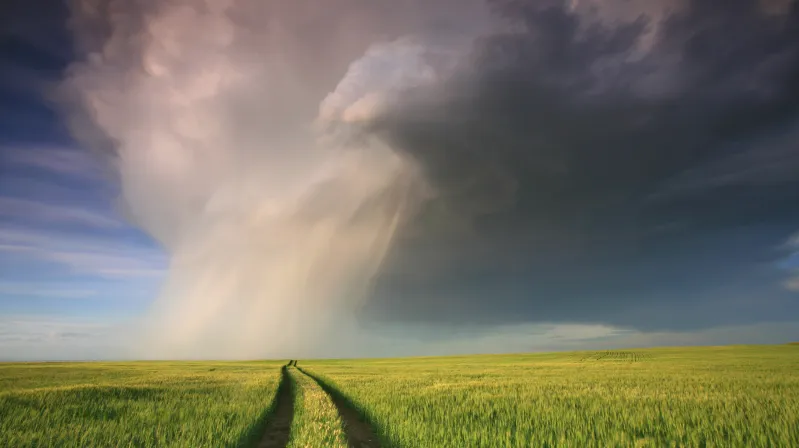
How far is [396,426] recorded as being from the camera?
12.1 meters

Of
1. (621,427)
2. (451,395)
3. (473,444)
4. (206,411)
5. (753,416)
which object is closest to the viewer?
(473,444)

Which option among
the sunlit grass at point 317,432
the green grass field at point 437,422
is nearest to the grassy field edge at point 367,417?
the green grass field at point 437,422

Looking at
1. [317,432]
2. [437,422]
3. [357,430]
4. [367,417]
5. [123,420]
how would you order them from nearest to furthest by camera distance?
[317,432]
[437,422]
[123,420]
[357,430]
[367,417]

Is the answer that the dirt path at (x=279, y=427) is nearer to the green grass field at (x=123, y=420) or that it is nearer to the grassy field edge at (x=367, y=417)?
the green grass field at (x=123, y=420)

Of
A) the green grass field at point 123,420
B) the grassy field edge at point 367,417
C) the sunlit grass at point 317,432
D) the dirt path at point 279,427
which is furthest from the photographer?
the dirt path at point 279,427

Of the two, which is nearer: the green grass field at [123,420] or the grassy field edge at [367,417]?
the green grass field at [123,420]

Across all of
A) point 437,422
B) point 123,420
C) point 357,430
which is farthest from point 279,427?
point 437,422

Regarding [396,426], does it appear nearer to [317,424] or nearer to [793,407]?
[317,424]

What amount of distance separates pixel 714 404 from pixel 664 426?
18.5ft

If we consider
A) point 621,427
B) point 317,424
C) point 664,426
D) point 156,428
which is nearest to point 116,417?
point 156,428

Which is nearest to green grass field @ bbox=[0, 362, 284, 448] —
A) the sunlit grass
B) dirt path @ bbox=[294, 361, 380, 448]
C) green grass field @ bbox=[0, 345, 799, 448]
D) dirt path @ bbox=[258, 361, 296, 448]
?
green grass field @ bbox=[0, 345, 799, 448]

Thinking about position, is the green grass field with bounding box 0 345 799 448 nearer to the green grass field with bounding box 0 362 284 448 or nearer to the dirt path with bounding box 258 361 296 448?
the green grass field with bounding box 0 362 284 448

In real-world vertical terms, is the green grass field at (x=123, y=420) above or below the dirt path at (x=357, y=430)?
above

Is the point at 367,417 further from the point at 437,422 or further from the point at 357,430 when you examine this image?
the point at 437,422
